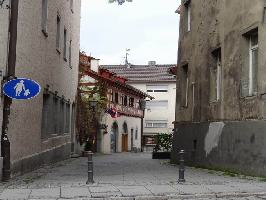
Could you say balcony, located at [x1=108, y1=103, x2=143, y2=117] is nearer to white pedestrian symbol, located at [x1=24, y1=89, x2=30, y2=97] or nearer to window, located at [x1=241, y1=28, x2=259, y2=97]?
window, located at [x1=241, y1=28, x2=259, y2=97]

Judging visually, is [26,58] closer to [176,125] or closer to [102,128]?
[176,125]

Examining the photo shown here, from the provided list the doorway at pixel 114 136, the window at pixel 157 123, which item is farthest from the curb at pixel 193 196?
the window at pixel 157 123

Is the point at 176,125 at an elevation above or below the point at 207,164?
above

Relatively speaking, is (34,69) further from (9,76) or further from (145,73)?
(145,73)

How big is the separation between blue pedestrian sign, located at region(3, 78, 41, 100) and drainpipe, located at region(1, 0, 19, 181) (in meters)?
0.86

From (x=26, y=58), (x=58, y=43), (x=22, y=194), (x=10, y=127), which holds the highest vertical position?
(x=58, y=43)

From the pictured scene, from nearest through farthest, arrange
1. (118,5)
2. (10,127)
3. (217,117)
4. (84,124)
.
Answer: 1. (118,5)
2. (10,127)
3. (217,117)
4. (84,124)

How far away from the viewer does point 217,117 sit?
1680 centimetres

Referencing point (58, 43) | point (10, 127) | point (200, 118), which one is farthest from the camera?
point (58, 43)

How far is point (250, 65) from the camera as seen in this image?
14766 mm

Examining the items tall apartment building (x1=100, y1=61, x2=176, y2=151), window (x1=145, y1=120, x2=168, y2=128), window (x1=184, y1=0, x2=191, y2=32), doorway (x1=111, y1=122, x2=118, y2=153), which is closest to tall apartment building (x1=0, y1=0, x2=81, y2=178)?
window (x1=184, y1=0, x2=191, y2=32)

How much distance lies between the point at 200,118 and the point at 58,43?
7136mm

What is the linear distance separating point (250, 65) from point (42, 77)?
281 inches

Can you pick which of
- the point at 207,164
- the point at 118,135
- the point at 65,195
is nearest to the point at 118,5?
the point at 65,195
